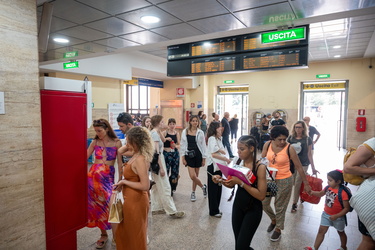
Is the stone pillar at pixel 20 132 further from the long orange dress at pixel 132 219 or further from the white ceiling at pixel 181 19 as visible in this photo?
the white ceiling at pixel 181 19

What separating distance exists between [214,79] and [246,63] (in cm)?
812

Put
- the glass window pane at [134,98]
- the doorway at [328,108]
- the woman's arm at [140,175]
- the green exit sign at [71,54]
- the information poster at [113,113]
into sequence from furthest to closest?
the glass window pane at [134,98], the doorway at [328,108], the information poster at [113,113], the green exit sign at [71,54], the woman's arm at [140,175]

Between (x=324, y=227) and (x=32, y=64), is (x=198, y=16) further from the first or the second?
(x=324, y=227)

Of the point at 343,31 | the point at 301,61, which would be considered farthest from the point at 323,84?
the point at 301,61

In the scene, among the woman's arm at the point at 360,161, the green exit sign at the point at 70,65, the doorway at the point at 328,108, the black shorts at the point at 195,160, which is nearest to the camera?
the woman's arm at the point at 360,161

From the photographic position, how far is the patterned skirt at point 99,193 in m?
2.86

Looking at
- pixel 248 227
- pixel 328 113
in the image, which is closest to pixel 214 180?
pixel 248 227

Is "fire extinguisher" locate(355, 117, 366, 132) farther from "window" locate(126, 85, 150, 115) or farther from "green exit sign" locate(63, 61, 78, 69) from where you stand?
"window" locate(126, 85, 150, 115)

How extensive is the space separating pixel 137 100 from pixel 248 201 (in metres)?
13.1

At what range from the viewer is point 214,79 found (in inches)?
498

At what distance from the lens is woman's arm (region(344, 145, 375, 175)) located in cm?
196

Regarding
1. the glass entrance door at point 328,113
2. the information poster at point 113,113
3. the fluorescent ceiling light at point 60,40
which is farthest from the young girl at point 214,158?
the glass entrance door at point 328,113

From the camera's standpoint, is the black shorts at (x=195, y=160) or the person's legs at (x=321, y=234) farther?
the black shorts at (x=195, y=160)

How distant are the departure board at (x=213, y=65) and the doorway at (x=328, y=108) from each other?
7.41m
